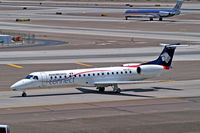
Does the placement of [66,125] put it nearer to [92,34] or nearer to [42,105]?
[42,105]

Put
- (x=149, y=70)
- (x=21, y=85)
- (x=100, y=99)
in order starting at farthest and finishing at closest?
(x=149, y=70)
(x=21, y=85)
(x=100, y=99)

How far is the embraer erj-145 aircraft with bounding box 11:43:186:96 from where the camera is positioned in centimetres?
4353

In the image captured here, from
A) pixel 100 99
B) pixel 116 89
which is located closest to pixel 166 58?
pixel 116 89

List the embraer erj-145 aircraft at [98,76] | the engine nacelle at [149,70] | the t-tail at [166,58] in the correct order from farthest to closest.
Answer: the t-tail at [166,58] → the engine nacelle at [149,70] → the embraer erj-145 aircraft at [98,76]

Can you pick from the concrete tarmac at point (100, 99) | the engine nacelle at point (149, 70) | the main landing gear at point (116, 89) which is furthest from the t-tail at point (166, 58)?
the main landing gear at point (116, 89)

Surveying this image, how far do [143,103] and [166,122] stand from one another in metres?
8.06

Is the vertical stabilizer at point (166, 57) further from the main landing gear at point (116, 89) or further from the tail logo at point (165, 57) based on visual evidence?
the main landing gear at point (116, 89)

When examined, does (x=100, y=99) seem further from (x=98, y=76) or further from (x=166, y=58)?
(x=166, y=58)

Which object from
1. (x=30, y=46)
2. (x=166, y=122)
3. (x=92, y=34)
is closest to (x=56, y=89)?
(x=166, y=122)

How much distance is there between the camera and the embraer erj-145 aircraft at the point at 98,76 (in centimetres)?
4353

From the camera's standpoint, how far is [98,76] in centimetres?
4594

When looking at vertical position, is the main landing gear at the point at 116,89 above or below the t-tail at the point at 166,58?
below

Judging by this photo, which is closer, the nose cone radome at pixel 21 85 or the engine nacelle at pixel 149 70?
the nose cone radome at pixel 21 85

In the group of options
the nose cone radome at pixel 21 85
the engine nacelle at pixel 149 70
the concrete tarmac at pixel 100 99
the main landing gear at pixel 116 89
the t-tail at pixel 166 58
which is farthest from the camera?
the t-tail at pixel 166 58
